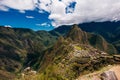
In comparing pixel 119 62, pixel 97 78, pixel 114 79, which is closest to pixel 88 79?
pixel 97 78

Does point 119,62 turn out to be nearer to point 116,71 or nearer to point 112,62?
point 112,62

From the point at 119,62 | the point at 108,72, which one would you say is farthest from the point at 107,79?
the point at 119,62

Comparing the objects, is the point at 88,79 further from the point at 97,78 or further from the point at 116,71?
the point at 116,71

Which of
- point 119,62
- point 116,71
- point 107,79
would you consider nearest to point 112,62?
point 119,62

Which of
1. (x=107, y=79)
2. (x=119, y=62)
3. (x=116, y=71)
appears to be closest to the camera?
(x=107, y=79)

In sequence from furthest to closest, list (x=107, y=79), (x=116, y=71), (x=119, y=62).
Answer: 1. (x=119, y=62)
2. (x=116, y=71)
3. (x=107, y=79)

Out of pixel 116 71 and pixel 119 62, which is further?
pixel 119 62

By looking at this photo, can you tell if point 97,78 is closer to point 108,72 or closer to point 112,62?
point 108,72
